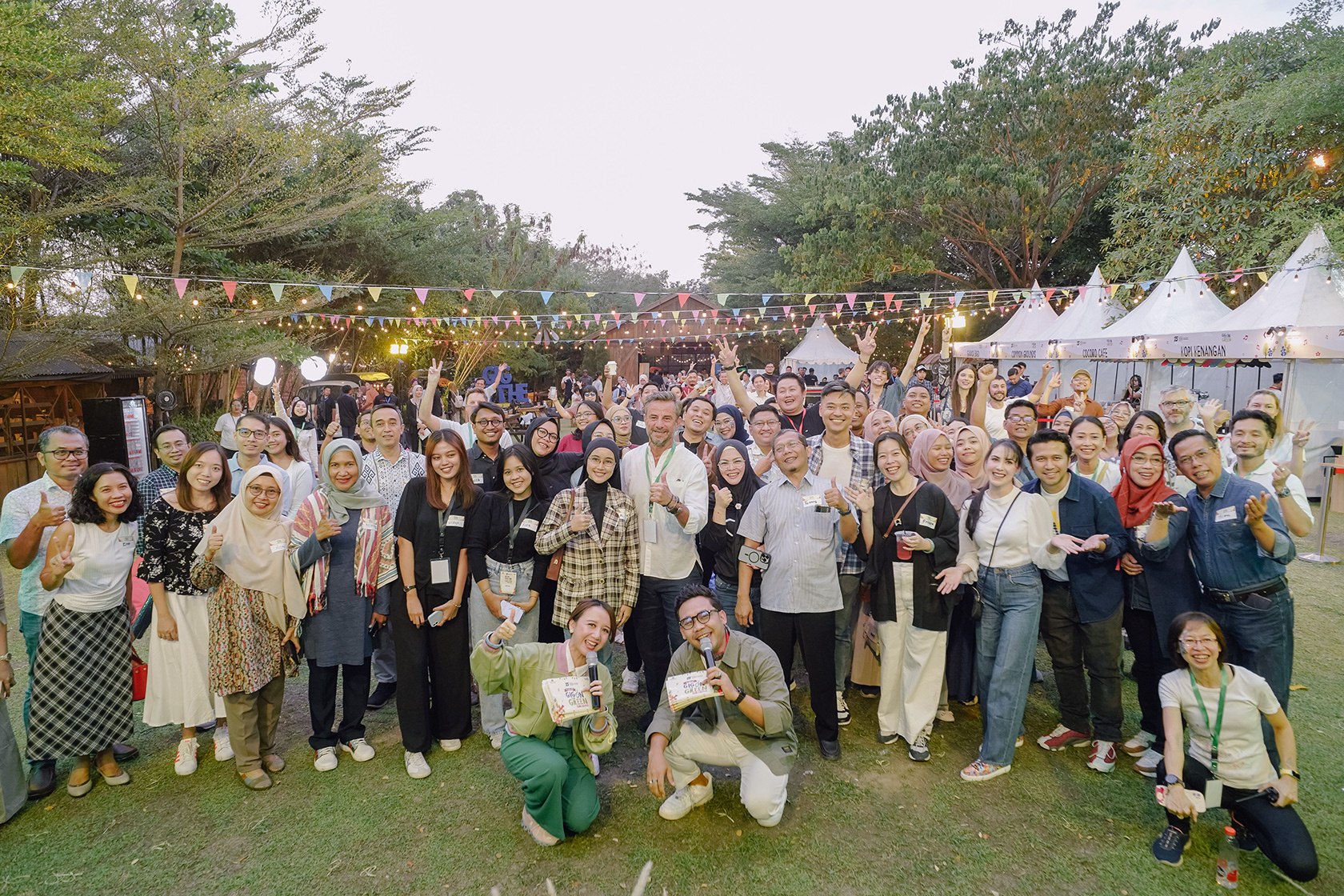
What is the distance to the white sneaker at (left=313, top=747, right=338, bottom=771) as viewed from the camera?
340 cm

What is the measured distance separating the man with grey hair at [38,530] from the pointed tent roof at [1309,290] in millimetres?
11532

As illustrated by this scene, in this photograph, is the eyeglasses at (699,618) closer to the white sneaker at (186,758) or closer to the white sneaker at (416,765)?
the white sneaker at (416,765)

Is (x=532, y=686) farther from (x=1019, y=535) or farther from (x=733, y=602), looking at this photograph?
(x=1019, y=535)

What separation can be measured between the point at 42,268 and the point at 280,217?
3.84 m

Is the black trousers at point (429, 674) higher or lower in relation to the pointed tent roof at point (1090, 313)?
lower

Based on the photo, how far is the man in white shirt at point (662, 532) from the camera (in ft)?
11.7

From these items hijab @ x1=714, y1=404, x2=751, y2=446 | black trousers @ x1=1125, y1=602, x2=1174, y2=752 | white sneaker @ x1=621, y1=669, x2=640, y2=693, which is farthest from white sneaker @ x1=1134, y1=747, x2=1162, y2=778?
hijab @ x1=714, y1=404, x2=751, y2=446

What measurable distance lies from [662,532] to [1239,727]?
248 cm

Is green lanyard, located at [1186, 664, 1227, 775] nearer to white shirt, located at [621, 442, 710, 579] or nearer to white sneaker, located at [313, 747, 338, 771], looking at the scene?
white shirt, located at [621, 442, 710, 579]

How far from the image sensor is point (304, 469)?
429 centimetres

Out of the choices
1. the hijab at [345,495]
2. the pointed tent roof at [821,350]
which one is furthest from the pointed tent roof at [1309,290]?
the pointed tent roof at [821,350]

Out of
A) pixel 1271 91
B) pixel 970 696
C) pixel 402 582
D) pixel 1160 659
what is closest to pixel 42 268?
pixel 402 582

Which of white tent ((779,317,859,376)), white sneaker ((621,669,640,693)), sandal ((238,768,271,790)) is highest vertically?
white tent ((779,317,859,376))

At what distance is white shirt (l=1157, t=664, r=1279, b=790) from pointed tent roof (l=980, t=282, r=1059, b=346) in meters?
12.9
